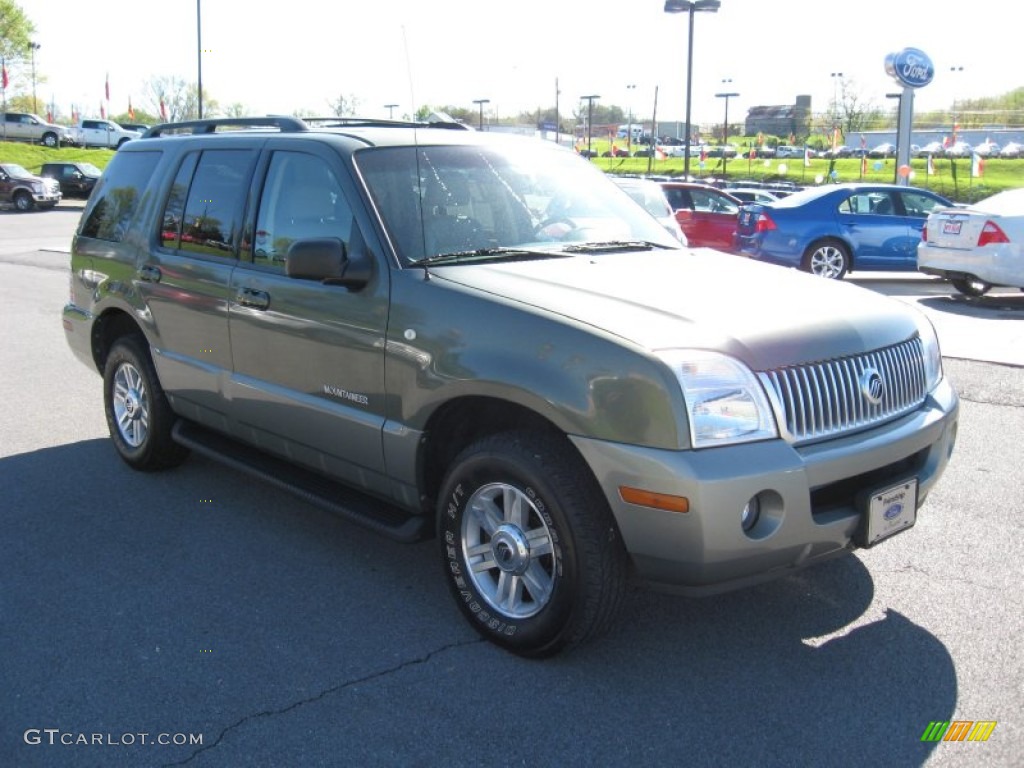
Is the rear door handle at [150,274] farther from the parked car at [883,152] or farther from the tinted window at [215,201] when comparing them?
the parked car at [883,152]

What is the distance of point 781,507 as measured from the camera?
126 inches

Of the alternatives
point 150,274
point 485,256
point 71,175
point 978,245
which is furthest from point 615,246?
point 71,175

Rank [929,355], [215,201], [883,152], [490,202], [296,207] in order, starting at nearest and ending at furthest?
[929,355] → [490,202] → [296,207] → [215,201] → [883,152]

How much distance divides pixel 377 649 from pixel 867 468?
1893 mm

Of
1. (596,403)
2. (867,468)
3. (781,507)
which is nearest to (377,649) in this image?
(596,403)

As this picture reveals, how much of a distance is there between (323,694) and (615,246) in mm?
2355

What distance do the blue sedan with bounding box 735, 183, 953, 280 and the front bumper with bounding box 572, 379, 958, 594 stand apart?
41.4 feet

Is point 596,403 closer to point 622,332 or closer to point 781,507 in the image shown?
point 622,332

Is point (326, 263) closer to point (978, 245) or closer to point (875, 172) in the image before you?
point (978, 245)

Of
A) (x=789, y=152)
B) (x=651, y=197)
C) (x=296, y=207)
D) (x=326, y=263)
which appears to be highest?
(x=789, y=152)

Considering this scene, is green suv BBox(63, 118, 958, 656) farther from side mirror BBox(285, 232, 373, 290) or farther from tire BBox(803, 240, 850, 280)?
tire BBox(803, 240, 850, 280)

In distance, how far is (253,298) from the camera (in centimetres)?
466

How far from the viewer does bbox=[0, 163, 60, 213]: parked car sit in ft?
116

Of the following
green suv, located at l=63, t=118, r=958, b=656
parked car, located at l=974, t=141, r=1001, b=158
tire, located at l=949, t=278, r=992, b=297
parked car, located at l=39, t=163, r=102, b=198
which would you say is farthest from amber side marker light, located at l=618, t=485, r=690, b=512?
parked car, located at l=974, t=141, r=1001, b=158
